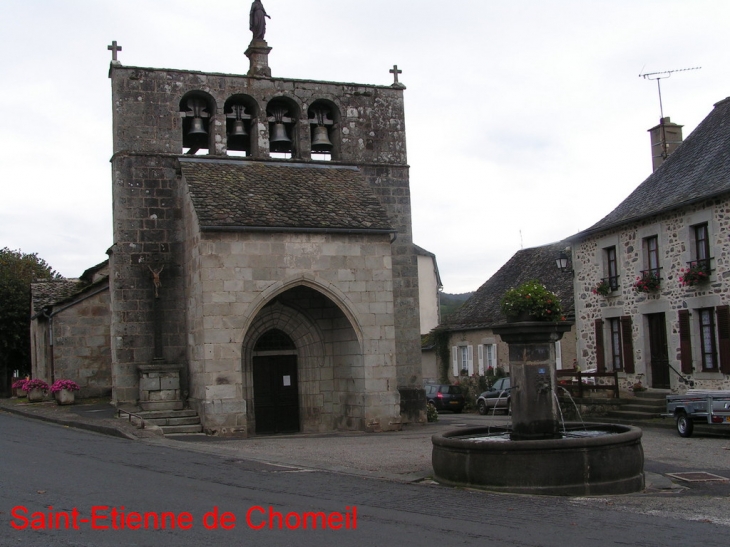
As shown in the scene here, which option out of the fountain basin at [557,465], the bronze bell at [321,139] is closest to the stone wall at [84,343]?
the bronze bell at [321,139]

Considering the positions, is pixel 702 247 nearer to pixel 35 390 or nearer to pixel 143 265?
pixel 143 265

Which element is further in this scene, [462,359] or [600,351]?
[462,359]

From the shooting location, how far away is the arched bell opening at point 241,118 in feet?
68.4

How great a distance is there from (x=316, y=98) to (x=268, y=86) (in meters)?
1.24

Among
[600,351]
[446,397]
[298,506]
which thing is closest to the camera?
[298,506]

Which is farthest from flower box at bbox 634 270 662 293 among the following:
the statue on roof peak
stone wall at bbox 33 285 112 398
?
stone wall at bbox 33 285 112 398

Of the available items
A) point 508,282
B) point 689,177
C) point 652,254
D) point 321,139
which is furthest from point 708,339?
point 508,282

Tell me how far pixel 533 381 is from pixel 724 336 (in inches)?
420

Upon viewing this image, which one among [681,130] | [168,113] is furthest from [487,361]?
[168,113]

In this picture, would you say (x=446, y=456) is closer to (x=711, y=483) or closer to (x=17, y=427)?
(x=711, y=483)

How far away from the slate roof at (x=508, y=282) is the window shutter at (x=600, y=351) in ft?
19.1

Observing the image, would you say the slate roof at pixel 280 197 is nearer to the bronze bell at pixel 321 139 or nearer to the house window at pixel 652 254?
the bronze bell at pixel 321 139

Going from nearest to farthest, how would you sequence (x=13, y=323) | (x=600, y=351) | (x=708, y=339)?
1. (x=708, y=339)
2. (x=600, y=351)
3. (x=13, y=323)

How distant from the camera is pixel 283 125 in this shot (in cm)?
2131
